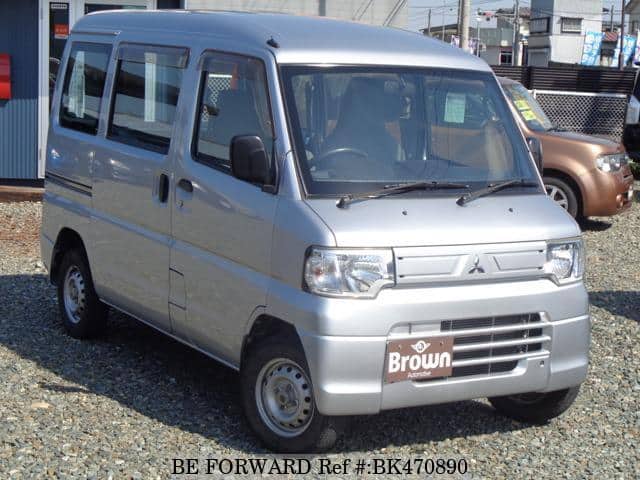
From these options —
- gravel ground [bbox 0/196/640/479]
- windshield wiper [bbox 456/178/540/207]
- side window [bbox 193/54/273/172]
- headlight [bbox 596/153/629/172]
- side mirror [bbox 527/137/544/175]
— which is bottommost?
gravel ground [bbox 0/196/640/479]

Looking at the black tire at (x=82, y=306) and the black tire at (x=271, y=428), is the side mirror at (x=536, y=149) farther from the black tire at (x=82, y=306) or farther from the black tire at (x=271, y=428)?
the black tire at (x=82, y=306)

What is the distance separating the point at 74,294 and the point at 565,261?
11.9 feet

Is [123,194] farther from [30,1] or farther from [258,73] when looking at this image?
[30,1]

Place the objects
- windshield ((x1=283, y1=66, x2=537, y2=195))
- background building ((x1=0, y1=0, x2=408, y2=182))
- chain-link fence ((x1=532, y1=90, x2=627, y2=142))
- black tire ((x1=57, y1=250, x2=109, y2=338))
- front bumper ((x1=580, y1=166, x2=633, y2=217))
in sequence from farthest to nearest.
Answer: chain-link fence ((x1=532, y1=90, x2=627, y2=142))
background building ((x1=0, y1=0, x2=408, y2=182))
front bumper ((x1=580, y1=166, x2=633, y2=217))
black tire ((x1=57, y1=250, x2=109, y2=338))
windshield ((x1=283, y1=66, x2=537, y2=195))

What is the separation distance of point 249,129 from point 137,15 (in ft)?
5.86

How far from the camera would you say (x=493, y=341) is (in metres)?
5.30

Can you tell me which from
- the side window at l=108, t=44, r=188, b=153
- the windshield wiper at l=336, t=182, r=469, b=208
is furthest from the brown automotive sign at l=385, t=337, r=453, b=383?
the side window at l=108, t=44, r=188, b=153

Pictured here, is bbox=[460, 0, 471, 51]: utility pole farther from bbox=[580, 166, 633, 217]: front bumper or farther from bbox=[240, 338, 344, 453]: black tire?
bbox=[240, 338, 344, 453]: black tire

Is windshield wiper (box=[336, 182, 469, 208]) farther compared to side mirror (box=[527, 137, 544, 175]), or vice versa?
side mirror (box=[527, 137, 544, 175])

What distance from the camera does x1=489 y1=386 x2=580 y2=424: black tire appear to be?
19.2ft

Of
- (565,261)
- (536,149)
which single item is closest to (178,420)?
(565,261)

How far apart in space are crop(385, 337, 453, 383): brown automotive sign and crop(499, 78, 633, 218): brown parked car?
8.38 meters

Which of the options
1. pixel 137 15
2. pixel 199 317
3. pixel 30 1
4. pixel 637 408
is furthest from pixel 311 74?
pixel 30 1

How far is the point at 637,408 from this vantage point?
646cm
